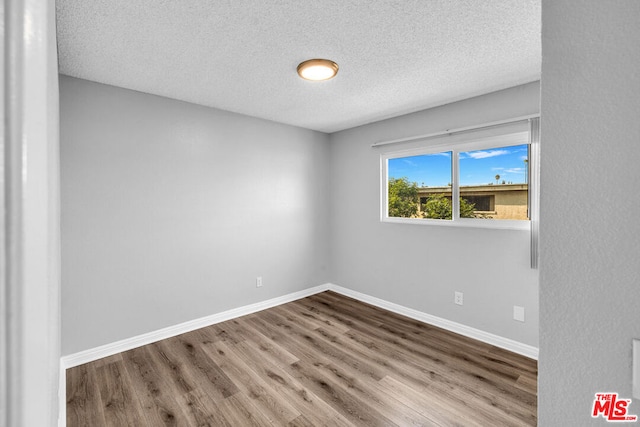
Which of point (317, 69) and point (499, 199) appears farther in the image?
point (499, 199)

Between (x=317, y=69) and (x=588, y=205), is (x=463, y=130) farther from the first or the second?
(x=588, y=205)

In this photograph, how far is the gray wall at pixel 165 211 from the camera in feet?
8.10

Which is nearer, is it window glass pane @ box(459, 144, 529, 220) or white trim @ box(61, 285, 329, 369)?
white trim @ box(61, 285, 329, 369)

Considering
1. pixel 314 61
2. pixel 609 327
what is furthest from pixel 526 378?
pixel 314 61

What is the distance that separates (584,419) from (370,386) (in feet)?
5.68

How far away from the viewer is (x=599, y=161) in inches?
25.5

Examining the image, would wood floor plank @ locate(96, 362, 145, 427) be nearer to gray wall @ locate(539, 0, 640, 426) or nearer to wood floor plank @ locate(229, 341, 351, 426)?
wood floor plank @ locate(229, 341, 351, 426)

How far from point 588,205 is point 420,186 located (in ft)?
9.46

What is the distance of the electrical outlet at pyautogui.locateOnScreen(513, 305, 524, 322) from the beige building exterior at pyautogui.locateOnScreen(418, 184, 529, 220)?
0.81m

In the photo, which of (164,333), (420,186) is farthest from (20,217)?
(420,186)

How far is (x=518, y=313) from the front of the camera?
8.69 ft

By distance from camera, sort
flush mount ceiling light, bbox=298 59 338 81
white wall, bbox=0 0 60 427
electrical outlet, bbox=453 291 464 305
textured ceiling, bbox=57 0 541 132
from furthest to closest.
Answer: electrical outlet, bbox=453 291 464 305 → flush mount ceiling light, bbox=298 59 338 81 → textured ceiling, bbox=57 0 541 132 → white wall, bbox=0 0 60 427

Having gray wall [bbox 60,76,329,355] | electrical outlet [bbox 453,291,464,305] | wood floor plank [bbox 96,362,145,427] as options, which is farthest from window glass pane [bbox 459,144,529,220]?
wood floor plank [bbox 96,362,145,427]

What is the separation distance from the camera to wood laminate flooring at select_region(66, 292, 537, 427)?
1900mm
